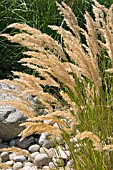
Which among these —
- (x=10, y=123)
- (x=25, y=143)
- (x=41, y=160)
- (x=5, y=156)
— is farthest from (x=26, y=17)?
(x=41, y=160)

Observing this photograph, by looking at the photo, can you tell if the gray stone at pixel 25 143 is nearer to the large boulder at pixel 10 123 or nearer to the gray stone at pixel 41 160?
the large boulder at pixel 10 123

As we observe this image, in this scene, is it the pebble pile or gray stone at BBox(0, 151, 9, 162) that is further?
gray stone at BBox(0, 151, 9, 162)

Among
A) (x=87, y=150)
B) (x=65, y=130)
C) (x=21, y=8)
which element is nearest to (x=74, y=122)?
(x=65, y=130)

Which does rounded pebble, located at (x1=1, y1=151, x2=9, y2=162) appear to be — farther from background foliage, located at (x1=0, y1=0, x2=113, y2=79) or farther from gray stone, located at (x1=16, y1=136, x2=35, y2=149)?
background foliage, located at (x1=0, y1=0, x2=113, y2=79)

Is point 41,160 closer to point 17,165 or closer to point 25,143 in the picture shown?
point 17,165

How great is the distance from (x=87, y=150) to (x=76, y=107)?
23 cm

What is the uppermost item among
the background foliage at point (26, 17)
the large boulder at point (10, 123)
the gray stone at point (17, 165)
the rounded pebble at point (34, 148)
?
the background foliage at point (26, 17)

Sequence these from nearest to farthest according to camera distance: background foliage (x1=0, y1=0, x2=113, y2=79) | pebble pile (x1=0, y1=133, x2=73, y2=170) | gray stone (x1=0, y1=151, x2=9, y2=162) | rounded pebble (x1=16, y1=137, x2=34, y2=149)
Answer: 1. pebble pile (x1=0, y1=133, x2=73, y2=170)
2. gray stone (x1=0, y1=151, x2=9, y2=162)
3. rounded pebble (x1=16, y1=137, x2=34, y2=149)
4. background foliage (x1=0, y1=0, x2=113, y2=79)

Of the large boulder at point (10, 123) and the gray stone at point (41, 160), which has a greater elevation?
the large boulder at point (10, 123)

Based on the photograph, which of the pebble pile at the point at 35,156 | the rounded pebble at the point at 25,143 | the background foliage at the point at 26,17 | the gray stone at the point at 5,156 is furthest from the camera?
the background foliage at the point at 26,17

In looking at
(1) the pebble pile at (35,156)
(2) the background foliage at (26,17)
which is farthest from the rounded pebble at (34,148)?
(2) the background foliage at (26,17)

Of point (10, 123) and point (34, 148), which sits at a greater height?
point (10, 123)

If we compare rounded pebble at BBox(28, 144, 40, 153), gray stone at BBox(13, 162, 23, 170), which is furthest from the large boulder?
gray stone at BBox(13, 162, 23, 170)

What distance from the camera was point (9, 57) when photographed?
15.5 ft
